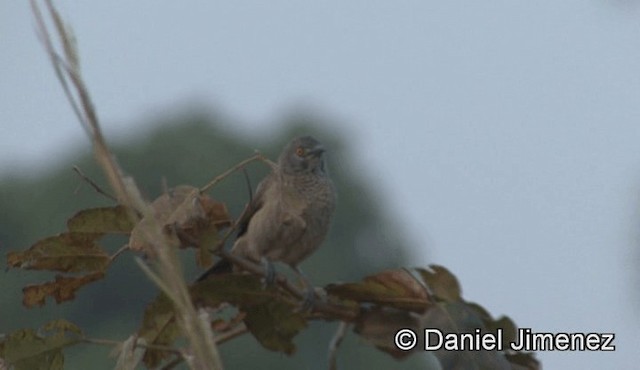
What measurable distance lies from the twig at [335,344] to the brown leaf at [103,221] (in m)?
0.35

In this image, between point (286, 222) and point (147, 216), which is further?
point (286, 222)

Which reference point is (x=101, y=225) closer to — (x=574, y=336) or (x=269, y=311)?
(x=269, y=311)

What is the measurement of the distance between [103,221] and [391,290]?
1.39 feet

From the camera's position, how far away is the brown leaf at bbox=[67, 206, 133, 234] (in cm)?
242

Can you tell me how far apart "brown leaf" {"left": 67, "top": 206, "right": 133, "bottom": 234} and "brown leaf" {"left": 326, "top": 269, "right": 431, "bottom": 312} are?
0.32m

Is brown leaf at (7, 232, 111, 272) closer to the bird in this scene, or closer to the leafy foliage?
the leafy foliage

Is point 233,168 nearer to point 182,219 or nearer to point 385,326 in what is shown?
point 182,219

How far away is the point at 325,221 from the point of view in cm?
438

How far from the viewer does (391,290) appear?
230 centimetres

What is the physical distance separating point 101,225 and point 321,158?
2.81 m

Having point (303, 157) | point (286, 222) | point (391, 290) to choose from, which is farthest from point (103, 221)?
point (303, 157)

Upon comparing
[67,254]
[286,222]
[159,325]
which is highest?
[67,254]

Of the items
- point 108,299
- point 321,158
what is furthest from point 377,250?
point 321,158

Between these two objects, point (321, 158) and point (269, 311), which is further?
point (321, 158)
